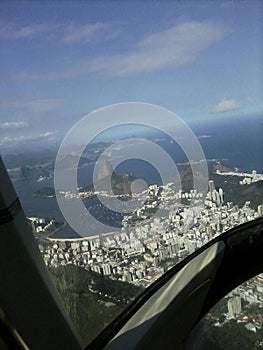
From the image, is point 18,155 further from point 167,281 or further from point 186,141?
point 167,281

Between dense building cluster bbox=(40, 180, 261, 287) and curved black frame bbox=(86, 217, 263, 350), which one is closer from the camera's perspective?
curved black frame bbox=(86, 217, 263, 350)

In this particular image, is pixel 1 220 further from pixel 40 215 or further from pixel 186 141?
pixel 186 141

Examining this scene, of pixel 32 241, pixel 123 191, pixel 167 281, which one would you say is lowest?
pixel 167 281

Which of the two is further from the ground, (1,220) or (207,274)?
(1,220)

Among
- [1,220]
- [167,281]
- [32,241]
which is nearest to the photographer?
[167,281]

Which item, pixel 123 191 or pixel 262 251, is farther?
pixel 123 191

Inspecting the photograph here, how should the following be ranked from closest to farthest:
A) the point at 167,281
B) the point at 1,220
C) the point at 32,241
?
the point at 167,281, the point at 1,220, the point at 32,241

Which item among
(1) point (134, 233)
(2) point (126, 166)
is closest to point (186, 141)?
(2) point (126, 166)

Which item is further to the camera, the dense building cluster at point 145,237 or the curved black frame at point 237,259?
the dense building cluster at point 145,237

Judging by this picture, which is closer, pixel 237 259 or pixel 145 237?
pixel 237 259
